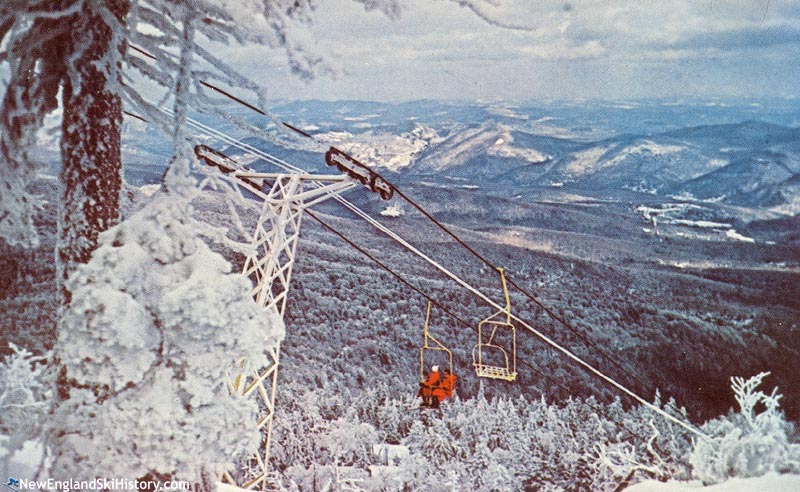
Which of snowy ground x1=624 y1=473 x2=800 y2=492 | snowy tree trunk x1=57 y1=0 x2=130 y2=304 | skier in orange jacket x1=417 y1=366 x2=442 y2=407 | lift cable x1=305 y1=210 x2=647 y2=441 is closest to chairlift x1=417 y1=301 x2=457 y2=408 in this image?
skier in orange jacket x1=417 y1=366 x2=442 y2=407

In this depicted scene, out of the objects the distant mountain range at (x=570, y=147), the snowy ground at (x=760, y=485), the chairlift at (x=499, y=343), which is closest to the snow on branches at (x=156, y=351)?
the distant mountain range at (x=570, y=147)

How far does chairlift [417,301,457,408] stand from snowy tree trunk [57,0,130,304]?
2234mm

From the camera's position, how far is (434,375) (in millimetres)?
4156

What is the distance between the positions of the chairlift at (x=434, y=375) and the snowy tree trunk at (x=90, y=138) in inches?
87.9

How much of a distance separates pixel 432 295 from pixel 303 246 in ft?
3.51

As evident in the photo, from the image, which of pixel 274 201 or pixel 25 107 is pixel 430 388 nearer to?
pixel 274 201

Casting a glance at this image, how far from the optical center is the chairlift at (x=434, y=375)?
162 inches

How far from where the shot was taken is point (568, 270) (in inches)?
176

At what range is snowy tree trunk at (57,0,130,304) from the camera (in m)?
3.25

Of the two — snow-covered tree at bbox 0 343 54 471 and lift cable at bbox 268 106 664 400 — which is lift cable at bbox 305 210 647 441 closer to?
lift cable at bbox 268 106 664 400

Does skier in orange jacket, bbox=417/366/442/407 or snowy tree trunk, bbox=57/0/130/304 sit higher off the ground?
snowy tree trunk, bbox=57/0/130/304

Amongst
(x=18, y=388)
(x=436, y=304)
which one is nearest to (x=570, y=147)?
(x=436, y=304)

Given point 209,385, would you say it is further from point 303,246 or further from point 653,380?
point 653,380

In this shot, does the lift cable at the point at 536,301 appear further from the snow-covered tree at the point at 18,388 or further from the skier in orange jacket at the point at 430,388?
the snow-covered tree at the point at 18,388
